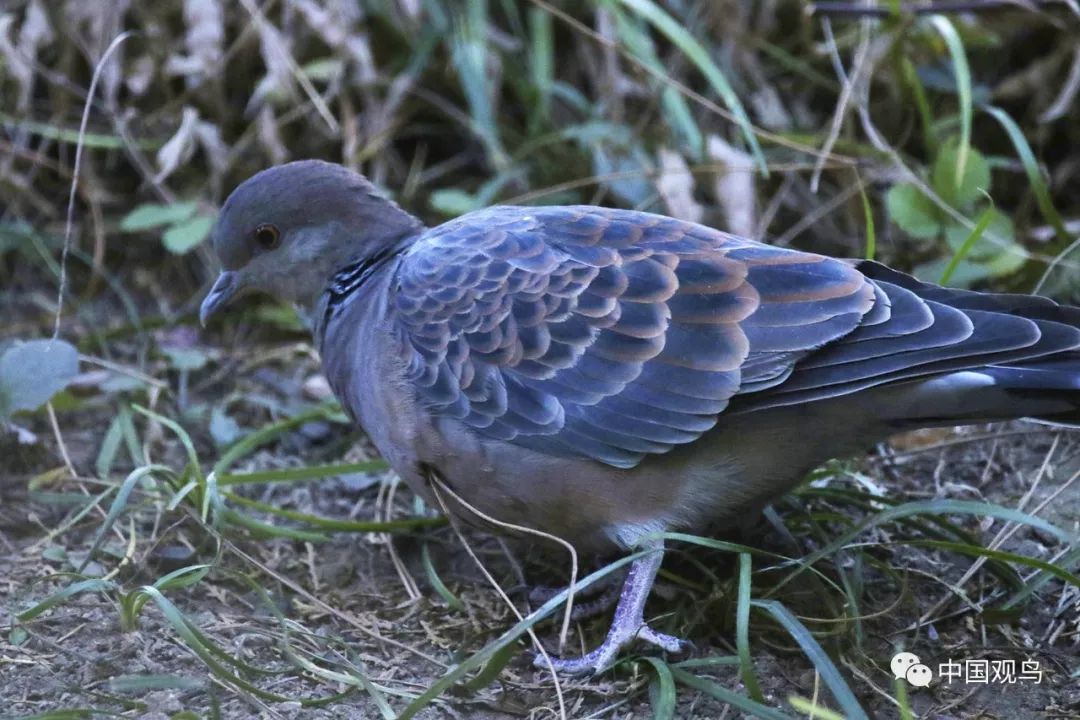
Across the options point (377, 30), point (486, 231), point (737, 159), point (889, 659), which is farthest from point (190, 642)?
point (377, 30)

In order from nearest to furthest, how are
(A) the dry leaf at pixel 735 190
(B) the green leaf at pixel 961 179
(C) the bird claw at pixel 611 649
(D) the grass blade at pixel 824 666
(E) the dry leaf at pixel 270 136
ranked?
(D) the grass blade at pixel 824 666 → (C) the bird claw at pixel 611 649 → (B) the green leaf at pixel 961 179 → (A) the dry leaf at pixel 735 190 → (E) the dry leaf at pixel 270 136

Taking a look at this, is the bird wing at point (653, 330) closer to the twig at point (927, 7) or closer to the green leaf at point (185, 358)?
the green leaf at point (185, 358)

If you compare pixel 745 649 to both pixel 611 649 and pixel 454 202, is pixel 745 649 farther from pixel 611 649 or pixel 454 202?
pixel 454 202

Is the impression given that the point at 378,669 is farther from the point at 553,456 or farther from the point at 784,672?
the point at 784,672

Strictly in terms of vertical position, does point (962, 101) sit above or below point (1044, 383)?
above

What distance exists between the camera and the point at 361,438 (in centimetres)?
374

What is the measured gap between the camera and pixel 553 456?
2699mm

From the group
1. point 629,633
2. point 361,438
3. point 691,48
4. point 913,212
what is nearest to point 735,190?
point 691,48

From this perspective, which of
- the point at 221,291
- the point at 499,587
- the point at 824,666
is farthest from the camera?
the point at 221,291

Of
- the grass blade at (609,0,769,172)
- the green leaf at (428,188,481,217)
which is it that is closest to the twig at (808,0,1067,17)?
the grass blade at (609,0,769,172)

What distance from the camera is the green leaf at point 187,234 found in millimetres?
4070

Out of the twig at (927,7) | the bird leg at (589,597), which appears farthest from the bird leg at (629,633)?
the twig at (927,7)

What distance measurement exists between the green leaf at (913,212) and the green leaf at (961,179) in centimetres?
6
